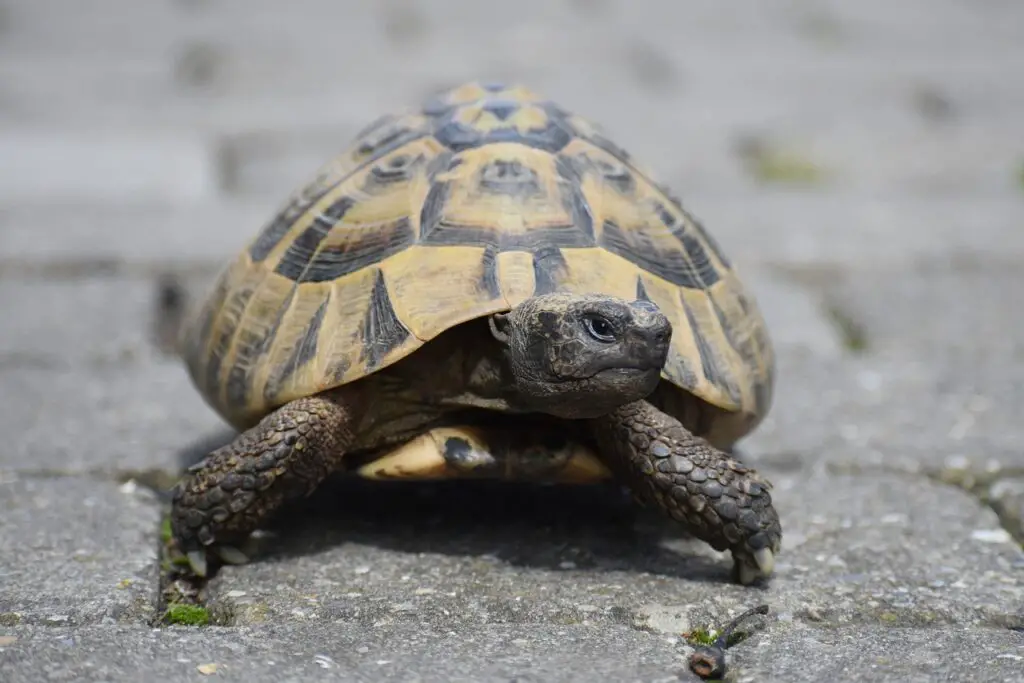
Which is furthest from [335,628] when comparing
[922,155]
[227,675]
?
[922,155]

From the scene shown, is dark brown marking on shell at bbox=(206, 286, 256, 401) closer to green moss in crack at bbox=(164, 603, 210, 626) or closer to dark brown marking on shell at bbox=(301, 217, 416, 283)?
dark brown marking on shell at bbox=(301, 217, 416, 283)

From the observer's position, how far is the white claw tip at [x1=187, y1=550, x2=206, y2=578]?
2826mm

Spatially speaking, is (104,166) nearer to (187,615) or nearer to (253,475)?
(253,475)

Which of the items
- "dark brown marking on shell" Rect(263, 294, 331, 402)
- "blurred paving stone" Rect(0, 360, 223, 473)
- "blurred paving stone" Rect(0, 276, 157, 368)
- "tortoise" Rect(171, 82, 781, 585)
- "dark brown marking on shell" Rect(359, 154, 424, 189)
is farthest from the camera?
"blurred paving stone" Rect(0, 276, 157, 368)

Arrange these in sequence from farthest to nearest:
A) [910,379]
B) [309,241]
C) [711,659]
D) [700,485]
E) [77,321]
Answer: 1. [77,321]
2. [910,379]
3. [309,241]
4. [700,485]
5. [711,659]

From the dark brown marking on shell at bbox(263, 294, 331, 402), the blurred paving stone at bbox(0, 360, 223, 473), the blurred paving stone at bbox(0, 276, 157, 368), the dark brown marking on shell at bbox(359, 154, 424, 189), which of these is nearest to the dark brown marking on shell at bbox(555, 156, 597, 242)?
the dark brown marking on shell at bbox(359, 154, 424, 189)

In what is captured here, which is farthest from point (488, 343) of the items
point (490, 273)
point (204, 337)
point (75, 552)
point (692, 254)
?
point (75, 552)

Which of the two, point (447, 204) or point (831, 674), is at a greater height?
point (447, 204)

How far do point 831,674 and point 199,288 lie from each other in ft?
10.4

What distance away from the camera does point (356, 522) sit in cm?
310

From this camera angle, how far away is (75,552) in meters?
2.90

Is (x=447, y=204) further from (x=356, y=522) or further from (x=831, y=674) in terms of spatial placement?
(x=831, y=674)

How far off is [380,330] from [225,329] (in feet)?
1.73

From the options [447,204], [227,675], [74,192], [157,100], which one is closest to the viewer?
[227,675]
